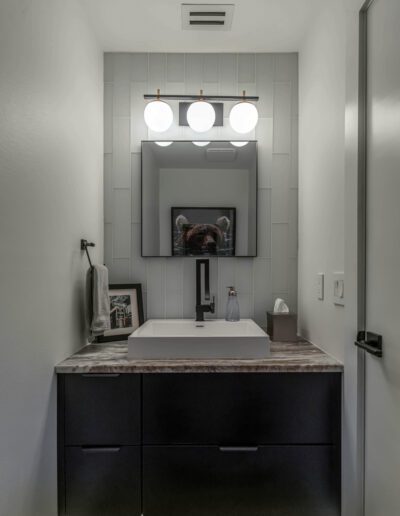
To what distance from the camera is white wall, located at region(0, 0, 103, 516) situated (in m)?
1.17

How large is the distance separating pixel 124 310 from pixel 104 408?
64 centimetres

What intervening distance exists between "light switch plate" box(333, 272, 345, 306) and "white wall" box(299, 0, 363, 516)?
0.03 m

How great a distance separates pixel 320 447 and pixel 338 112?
134 cm

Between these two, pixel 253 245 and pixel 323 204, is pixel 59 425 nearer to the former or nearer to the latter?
pixel 253 245

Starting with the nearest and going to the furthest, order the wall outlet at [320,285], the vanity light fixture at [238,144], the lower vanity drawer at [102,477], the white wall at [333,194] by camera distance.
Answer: the white wall at [333,194], the lower vanity drawer at [102,477], the wall outlet at [320,285], the vanity light fixture at [238,144]

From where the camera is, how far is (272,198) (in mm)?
2248

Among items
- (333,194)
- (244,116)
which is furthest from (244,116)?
(333,194)

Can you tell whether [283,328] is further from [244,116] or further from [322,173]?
[244,116]

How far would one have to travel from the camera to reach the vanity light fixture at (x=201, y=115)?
81.1 inches

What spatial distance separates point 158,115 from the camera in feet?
6.81

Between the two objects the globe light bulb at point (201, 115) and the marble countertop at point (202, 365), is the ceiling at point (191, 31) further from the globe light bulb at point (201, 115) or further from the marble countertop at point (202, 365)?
the marble countertop at point (202, 365)

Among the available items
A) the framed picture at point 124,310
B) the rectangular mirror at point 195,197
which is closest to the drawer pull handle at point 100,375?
the framed picture at point 124,310

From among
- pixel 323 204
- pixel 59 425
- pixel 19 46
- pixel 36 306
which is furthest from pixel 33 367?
pixel 323 204

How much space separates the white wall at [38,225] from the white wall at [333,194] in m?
1.11
